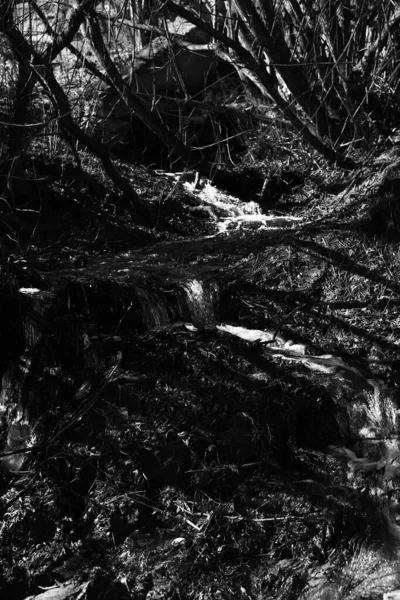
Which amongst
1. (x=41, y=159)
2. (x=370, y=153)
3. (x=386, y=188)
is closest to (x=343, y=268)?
(x=386, y=188)

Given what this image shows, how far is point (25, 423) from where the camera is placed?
5691 mm

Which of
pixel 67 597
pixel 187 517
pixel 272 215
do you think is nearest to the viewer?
pixel 67 597

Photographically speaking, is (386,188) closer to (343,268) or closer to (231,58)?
(343,268)

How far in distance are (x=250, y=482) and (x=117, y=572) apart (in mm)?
990

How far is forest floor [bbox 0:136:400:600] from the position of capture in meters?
4.46

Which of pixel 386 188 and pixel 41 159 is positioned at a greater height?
pixel 41 159

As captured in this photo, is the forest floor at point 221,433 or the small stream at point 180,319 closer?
the forest floor at point 221,433

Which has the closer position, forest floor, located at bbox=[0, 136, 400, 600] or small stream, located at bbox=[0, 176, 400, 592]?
forest floor, located at bbox=[0, 136, 400, 600]

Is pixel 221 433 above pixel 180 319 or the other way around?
the other way around

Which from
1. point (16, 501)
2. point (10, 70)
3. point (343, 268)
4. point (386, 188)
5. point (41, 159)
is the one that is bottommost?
point (16, 501)

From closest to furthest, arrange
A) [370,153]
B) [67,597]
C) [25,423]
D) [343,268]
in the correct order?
[67,597], [25,423], [343,268], [370,153]

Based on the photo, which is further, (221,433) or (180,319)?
(180,319)

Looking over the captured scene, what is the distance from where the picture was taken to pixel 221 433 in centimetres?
517

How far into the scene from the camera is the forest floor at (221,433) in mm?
4457
